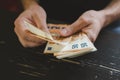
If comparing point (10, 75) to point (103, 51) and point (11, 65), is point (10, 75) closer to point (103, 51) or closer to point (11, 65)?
point (11, 65)

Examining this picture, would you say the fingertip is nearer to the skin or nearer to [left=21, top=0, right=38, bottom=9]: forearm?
the skin

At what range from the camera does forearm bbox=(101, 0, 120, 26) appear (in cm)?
112

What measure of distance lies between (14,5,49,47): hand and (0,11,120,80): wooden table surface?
0.07ft

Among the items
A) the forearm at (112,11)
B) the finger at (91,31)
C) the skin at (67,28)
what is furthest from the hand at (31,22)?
the forearm at (112,11)

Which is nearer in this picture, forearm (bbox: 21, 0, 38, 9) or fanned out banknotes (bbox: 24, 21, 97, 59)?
fanned out banknotes (bbox: 24, 21, 97, 59)

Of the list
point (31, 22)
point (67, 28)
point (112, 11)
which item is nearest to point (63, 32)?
point (67, 28)

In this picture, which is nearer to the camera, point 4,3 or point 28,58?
point 28,58

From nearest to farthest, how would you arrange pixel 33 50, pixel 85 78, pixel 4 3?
1. pixel 85 78
2. pixel 33 50
3. pixel 4 3

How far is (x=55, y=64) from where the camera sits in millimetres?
883

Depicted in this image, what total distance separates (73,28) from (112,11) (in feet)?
0.96

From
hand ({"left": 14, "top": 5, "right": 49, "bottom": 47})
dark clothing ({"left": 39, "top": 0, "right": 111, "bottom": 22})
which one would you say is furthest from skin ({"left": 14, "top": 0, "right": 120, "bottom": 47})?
dark clothing ({"left": 39, "top": 0, "right": 111, "bottom": 22})

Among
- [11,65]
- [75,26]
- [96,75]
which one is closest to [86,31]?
[75,26]

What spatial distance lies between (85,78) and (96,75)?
0.04 metres

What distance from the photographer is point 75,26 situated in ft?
3.12
